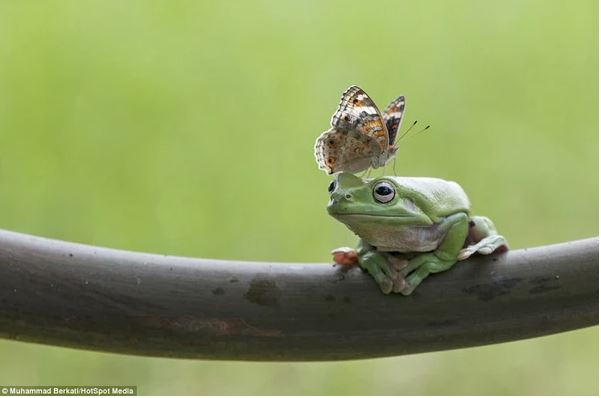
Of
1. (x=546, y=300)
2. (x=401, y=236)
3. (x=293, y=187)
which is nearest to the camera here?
(x=546, y=300)

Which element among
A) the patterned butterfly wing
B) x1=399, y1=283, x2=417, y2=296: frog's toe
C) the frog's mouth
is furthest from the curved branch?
the patterned butterfly wing

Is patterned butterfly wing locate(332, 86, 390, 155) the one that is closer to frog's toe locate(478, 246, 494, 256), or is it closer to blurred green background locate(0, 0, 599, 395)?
frog's toe locate(478, 246, 494, 256)

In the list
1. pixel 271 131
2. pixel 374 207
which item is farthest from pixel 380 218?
pixel 271 131

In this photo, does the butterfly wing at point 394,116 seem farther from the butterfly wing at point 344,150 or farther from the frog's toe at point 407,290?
the frog's toe at point 407,290

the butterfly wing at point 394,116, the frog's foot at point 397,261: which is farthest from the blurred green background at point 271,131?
the frog's foot at point 397,261

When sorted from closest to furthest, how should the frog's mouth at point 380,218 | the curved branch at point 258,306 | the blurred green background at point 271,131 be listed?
the curved branch at point 258,306 → the frog's mouth at point 380,218 → the blurred green background at point 271,131

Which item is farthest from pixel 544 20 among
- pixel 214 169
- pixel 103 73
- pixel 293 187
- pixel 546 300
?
pixel 546 300

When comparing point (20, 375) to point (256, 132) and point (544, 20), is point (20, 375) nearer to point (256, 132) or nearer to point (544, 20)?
point (256, 132)
